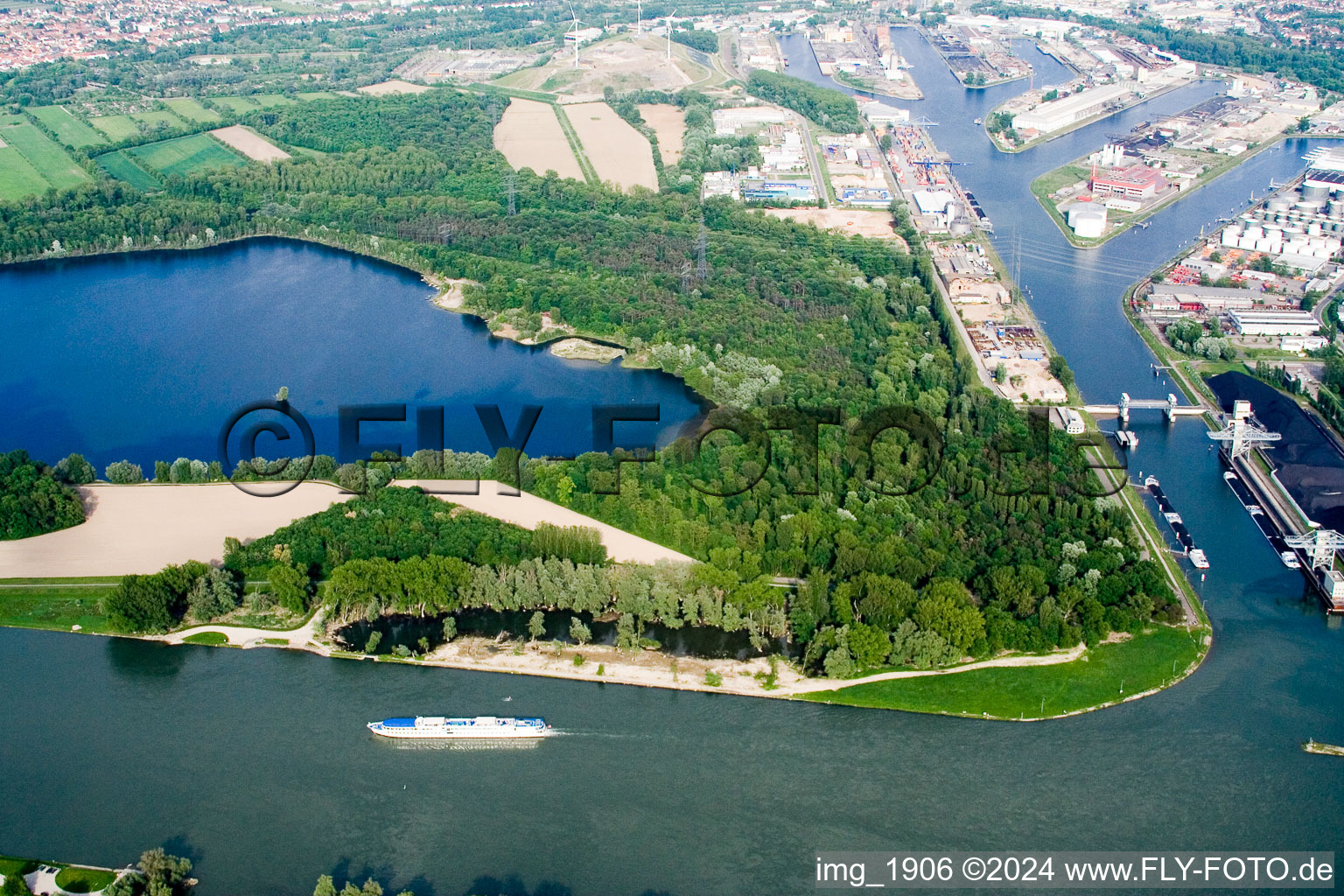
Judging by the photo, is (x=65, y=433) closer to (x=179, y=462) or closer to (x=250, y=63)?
(x=179, y=462)

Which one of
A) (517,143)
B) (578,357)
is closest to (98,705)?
(578,357)

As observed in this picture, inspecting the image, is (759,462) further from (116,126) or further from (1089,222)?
(116,126)

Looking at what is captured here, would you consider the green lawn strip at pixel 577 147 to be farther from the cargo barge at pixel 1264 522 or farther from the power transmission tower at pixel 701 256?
the cargo barge at pixel 1264 522

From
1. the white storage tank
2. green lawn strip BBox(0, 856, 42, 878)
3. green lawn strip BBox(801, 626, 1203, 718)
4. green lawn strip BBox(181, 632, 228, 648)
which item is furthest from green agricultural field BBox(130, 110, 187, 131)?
green lawn strip BBox(801, 626, 1203, 718)

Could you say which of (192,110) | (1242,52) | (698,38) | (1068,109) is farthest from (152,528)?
(1242,52)

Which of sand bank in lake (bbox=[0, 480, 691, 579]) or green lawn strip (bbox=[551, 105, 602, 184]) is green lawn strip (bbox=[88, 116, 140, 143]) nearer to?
green lawn strip (bbox=[551, 105, 602, 184])

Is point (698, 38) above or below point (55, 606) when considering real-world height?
above
